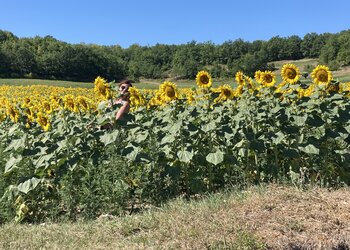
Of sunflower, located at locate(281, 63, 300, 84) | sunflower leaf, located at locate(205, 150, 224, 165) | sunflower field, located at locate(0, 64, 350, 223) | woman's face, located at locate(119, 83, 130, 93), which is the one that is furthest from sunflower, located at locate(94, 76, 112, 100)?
sunflower, located at locate(281, 63, 300, 84)

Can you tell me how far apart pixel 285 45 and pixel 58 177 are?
10198 cm

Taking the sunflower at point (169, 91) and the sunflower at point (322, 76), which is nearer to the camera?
the sunflower at point (169, 91)

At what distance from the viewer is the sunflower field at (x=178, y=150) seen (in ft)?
15.9

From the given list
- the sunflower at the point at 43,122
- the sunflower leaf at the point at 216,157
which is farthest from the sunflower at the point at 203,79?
the sunflower at the point at 43,122

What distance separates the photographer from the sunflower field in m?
4.84

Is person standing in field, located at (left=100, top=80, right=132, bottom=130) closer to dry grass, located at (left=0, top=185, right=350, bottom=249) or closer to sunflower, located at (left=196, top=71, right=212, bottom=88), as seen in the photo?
sunflower, located at (left=196, top=71, right=212, bottom=88)

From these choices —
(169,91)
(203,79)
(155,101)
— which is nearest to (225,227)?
(169,91)

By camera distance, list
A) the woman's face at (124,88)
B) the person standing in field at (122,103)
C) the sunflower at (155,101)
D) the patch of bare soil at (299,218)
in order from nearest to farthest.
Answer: the patch of bare soil at (299,218) < the person standing in field at (122,103) < the woman's face at (124,88) < the sunflower at (155,101)

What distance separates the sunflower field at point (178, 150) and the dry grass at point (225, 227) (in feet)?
1.54

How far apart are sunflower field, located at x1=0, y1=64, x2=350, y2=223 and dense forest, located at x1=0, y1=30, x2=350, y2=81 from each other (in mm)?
50973

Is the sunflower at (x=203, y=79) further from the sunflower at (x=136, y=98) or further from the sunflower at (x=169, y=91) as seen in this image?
the sunflower at (x=136, y=98)

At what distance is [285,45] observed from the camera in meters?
102

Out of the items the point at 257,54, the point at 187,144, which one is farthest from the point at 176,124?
the point at 257,54

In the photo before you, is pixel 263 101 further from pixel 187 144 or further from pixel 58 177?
pixel 58 177
